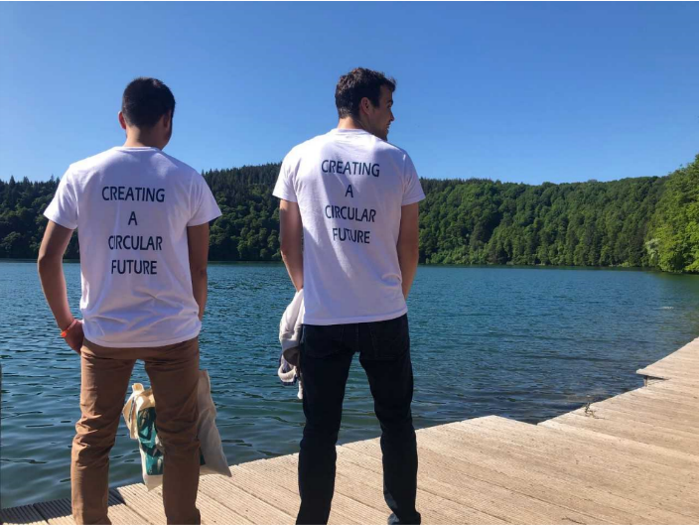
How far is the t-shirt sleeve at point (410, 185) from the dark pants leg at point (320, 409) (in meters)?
0.62

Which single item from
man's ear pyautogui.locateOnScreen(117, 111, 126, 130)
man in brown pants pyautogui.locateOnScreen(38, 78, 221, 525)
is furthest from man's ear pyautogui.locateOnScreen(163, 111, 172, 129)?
man's ear pyautogui.locateOnScreen(117, 111, 126, 130)

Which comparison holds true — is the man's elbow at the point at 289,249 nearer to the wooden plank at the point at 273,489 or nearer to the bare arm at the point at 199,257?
the bare arm at the point at 199,257

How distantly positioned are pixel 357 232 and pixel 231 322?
813 inches

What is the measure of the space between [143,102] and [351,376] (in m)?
9.88

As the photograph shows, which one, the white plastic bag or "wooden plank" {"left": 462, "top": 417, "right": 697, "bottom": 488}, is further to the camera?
"wooden plank" {"left": 462, "top": 417, "right": 697, "bottom": 488}

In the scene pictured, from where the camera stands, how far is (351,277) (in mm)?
2371

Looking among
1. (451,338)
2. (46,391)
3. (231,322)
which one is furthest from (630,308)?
(46,391)

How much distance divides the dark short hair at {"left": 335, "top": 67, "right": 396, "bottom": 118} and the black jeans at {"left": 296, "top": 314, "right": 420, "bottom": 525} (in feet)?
3.12

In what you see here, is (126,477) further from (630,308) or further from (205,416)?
(630,308)

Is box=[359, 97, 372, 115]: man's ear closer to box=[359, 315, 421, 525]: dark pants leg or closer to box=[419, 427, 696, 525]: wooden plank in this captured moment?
box=[359, 315, 421, 525]: dark pants leg

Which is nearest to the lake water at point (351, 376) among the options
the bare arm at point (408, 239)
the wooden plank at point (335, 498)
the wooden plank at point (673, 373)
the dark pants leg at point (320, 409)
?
the wooden plank at point (673, 373)

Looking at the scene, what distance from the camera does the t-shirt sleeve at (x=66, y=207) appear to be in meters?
2.24

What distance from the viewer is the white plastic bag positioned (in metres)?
2.47

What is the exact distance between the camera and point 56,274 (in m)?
2.33
